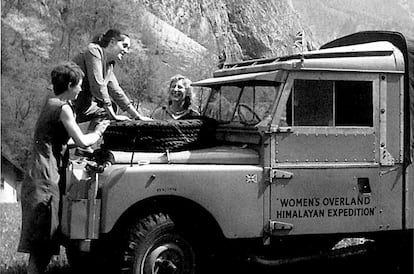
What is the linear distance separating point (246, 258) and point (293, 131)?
1196 millimetres

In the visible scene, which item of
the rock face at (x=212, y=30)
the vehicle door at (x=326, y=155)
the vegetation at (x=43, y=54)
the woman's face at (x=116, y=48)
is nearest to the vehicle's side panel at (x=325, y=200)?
the vehicle door at (x=326, y=155)

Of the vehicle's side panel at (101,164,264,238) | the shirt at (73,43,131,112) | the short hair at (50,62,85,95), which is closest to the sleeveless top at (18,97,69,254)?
the short hair at (50,62,85,95)

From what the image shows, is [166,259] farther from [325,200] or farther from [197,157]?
[325,200]

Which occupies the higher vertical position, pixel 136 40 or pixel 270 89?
pixel 136 40

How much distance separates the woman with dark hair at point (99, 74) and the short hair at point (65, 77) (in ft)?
2.24

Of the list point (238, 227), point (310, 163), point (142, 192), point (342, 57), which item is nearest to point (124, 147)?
point (142, 192)

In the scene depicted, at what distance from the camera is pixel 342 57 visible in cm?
694

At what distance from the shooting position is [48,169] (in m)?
6.14

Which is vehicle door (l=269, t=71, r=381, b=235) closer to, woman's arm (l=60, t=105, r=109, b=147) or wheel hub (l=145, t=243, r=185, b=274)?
wheel hub (l=145, t=243, r=185, b=274)

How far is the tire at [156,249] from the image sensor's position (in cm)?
619

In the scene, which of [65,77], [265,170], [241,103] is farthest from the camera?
[241,103]

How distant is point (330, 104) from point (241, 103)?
0.87 metres

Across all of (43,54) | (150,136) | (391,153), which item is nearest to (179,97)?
(150,136)

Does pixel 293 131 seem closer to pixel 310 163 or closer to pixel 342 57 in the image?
pixel 310 163
